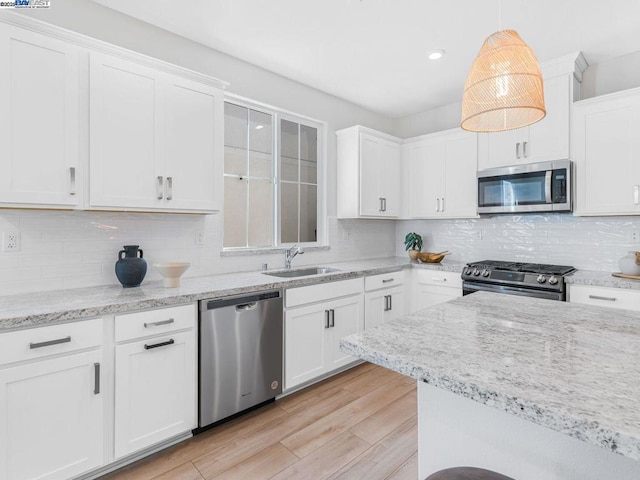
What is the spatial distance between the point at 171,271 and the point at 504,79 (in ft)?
6.77

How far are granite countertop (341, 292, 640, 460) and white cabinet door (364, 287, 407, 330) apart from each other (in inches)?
69.9

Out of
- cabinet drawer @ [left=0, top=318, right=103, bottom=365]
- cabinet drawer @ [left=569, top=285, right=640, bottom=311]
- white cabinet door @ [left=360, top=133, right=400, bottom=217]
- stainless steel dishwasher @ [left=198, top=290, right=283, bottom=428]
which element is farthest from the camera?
white cabinet door @ [left=360, top=133, right=400, bottom=217]

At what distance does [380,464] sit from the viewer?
6.43 ft

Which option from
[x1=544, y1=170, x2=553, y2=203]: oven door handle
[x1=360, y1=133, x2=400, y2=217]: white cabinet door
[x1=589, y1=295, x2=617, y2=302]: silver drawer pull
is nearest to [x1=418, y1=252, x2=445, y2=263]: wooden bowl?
[x1=360, y1=133, x2=400, y2=217]: white cabinet door

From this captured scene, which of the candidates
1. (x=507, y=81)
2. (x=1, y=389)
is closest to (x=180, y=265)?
(x=1, y=389)

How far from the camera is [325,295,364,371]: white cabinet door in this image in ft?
9.69

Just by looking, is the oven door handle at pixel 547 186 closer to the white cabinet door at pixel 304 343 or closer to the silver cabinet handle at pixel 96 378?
the white cabinet door at pixel 304 343

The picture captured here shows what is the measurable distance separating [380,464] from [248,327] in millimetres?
1141

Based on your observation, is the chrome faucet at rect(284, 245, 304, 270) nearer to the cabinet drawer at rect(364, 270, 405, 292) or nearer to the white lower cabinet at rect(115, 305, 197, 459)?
the cabinet drawer at rect(364, 270, 405, 292)

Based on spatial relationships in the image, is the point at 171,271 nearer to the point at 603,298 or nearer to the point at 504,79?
the point at 504,79

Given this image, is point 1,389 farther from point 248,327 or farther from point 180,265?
point 248,327

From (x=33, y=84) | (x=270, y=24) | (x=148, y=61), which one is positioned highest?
(x=270, y=24)

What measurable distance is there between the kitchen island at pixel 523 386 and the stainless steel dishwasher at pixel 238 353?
1.28m

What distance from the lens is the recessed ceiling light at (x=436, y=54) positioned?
287cm
